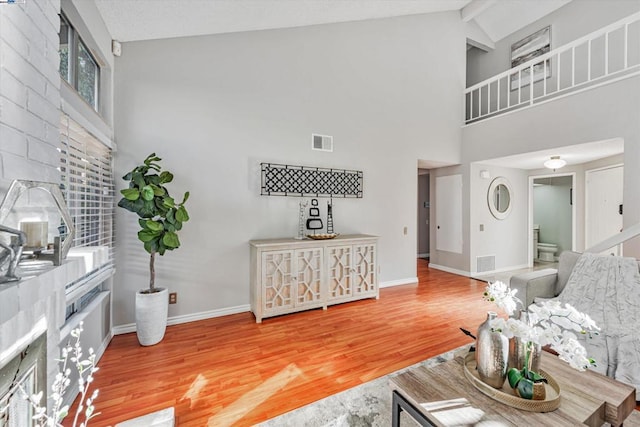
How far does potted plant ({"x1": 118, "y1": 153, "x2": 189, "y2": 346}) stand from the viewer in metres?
2.43

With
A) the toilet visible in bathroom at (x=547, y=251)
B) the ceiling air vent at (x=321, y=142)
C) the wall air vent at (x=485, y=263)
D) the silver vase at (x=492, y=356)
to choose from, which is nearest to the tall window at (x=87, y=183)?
the ceiling air vent at (x=321, y=142)

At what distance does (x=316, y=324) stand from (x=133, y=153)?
2.66 metres

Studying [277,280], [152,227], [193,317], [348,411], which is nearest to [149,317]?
[193,317]

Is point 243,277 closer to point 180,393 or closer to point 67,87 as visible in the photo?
point 180,393

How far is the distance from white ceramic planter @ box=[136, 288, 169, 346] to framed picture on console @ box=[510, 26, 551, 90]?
21.3ft

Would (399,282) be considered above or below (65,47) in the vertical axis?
below

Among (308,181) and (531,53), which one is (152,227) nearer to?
(308,181)

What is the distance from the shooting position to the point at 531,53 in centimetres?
527

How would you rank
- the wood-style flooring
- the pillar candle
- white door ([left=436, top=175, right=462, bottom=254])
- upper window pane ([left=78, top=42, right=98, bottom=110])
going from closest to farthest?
the pillar candle → the wood-style flooring → upper window pane ([left=78, top=42, right=98, bottom=110]) → white door ([left=436, top=175, right=462, bottom=254])

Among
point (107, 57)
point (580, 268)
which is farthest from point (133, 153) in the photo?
point (580, 268)

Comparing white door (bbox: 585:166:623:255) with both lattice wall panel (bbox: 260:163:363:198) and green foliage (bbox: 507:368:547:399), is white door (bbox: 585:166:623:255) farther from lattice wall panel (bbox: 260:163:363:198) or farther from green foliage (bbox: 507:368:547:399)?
green foliage (bbox: 507:368:547:399)

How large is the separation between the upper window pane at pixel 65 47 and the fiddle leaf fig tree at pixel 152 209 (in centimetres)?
83

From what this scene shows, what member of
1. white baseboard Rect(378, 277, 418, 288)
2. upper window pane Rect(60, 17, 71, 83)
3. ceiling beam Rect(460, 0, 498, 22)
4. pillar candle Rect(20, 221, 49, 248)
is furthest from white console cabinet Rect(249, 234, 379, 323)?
ceiling beam Rect(460, 0, 498, 22)

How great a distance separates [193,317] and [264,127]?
7.91ft
